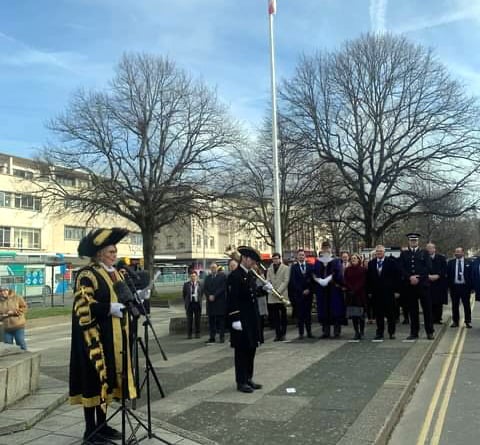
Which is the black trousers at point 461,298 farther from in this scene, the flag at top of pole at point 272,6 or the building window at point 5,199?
the building window at point 5,199

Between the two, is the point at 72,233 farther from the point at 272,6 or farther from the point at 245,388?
the point at 245,388

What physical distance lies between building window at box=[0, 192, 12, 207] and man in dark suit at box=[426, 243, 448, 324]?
58.0 metres

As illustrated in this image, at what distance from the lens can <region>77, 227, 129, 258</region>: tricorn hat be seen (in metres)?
5.35

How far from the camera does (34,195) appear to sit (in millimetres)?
32938

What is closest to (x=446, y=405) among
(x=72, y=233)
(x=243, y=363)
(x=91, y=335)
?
(x=243, y=363)

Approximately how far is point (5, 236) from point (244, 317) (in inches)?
2451

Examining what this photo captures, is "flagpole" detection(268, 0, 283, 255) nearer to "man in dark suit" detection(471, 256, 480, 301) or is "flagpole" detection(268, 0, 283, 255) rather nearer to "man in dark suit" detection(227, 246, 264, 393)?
"man in dark suit" detection(471, 256, 480, 301)

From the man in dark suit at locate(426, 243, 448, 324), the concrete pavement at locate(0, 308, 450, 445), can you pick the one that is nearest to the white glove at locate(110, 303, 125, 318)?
the concrete pavement at locate(0, 308, 450, 445)

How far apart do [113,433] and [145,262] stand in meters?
28.7

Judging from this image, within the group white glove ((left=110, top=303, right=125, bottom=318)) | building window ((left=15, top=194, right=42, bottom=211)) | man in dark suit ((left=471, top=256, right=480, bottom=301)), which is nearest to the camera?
white glove ((left=110, top=303, right=125, bottom=318))

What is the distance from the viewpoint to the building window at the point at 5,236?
63.0 meters

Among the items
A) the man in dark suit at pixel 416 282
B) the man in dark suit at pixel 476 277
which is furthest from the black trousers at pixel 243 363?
the man in dark suit at pixel 476 277

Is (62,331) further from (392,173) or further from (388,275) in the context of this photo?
(392,173)

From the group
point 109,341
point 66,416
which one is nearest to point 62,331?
point 66,416
